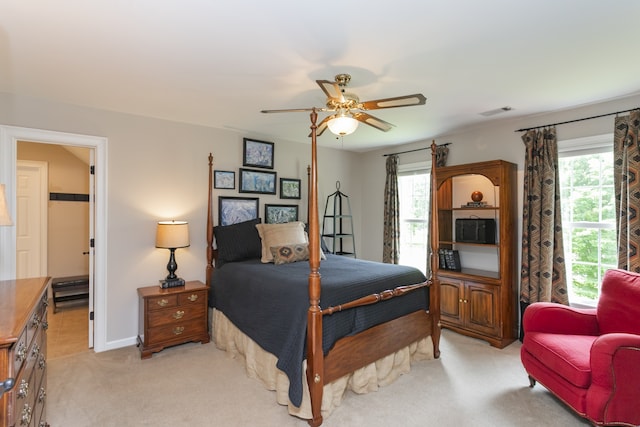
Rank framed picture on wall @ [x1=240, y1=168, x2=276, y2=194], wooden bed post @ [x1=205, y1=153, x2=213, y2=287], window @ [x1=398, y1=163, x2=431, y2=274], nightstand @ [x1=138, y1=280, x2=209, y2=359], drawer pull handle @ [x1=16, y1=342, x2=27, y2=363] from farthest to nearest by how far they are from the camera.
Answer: window @ [x1=398, y1=163, x2=431, y2=274], framed picture on wall @ [x1=240, y1=168, x2=276, y2=194], wooden bed post @ [x1=205, y1=153, x2=213, y2=287], nightstand @ [x1=138, y1=280, x2=209, y2=359], drawer pull handle @ [x1=16, y1=342, x2=27, y2=363]

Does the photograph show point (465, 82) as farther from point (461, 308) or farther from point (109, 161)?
point (109, 161)

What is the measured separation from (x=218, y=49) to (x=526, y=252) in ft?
11.3

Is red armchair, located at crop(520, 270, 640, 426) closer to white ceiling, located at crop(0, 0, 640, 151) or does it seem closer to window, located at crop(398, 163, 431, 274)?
white ceiling, located at crop(0, 0, 640, 151)

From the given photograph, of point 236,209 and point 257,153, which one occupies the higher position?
point 257,153

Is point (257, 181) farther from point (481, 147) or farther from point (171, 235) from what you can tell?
point (481, 147)

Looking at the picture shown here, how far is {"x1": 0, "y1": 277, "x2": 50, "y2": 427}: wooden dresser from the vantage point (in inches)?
43.1

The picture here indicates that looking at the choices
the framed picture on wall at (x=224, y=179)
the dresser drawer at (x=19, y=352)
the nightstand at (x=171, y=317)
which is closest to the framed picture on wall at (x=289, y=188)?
the framed picture on wall at (x=224, y=179)

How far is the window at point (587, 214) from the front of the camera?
309 cm

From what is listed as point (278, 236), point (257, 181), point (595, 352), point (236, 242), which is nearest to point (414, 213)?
point (278, 236)

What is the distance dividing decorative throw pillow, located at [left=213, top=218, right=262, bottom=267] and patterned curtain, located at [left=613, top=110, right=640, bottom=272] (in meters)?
3.47

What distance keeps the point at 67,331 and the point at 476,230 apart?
486cm

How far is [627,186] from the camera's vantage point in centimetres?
280

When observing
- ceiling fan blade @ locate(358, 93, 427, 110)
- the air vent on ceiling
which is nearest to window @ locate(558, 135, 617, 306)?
the air vent on ceiling

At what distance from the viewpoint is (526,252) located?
11.2 feet
